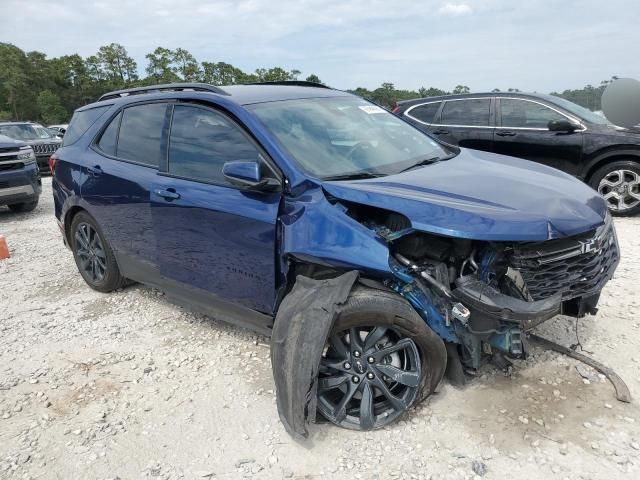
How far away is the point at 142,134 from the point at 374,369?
2648mm

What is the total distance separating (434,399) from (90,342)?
2.63 m

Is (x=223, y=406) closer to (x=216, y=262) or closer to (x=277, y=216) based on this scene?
(x=216, y=262)

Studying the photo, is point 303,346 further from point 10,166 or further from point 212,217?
point 10,166

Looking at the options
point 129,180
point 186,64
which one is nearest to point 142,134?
point 129,180

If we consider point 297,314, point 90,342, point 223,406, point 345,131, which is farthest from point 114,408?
point 345,131

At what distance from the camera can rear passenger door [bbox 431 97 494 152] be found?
24.4 ft

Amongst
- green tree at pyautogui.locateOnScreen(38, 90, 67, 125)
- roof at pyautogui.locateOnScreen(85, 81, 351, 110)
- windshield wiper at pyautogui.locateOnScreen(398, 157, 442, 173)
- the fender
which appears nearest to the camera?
windshield wiper at pyautogui.locateOnScreen(398, 157, 442, 173)

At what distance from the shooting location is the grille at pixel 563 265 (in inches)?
102

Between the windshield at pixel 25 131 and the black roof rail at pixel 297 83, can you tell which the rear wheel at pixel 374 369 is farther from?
the windshield at pixel 25 131

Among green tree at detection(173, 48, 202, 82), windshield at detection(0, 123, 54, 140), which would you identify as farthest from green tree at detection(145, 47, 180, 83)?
windshield at detection(0, 123, 54, 140)

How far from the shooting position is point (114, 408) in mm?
3080

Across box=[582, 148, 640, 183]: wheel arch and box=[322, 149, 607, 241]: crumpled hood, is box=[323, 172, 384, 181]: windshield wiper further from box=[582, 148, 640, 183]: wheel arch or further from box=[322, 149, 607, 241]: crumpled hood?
box=[582, 148, 640, 183]: wheel arch

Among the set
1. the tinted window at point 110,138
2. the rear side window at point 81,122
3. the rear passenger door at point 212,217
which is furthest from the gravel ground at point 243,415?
the rear side window at point 81,122

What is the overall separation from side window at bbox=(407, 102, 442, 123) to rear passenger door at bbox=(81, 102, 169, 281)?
508 centimetres
